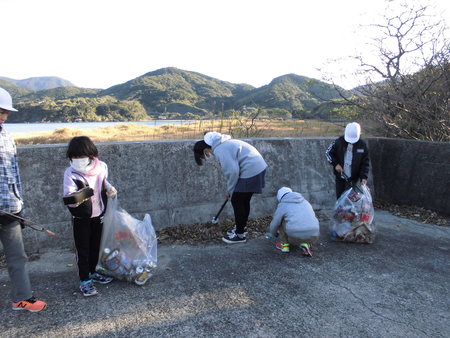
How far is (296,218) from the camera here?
374 centimetres

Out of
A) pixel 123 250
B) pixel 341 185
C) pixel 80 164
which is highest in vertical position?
pixel 80 164

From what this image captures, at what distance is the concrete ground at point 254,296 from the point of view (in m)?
2.40

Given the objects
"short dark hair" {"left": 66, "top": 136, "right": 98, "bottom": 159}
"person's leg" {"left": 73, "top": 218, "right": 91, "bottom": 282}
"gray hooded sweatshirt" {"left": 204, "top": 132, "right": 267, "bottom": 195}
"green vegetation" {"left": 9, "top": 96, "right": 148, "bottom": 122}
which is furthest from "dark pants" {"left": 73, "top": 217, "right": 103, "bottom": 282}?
"green vegetation" {"left": 9, "top": 96, "right": 148, "bottom": 122}

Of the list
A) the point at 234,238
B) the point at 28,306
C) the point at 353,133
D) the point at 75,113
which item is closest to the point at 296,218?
the point at 234,238

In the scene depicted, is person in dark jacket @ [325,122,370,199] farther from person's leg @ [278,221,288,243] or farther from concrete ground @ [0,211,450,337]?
person's leg @ [278,221,288,243]

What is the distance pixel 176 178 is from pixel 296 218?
1776 millimetres

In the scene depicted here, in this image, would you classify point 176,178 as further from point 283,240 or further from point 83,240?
point 83,240

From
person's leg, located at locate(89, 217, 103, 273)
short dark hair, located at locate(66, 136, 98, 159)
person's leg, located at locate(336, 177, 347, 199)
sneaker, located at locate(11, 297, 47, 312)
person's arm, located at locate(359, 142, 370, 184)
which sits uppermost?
short dark hair, located at locate(66, 136, 98, 159)

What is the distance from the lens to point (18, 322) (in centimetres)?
243

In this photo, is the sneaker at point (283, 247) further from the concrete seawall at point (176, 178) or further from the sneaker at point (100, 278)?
the sneaker at point (100, 278)

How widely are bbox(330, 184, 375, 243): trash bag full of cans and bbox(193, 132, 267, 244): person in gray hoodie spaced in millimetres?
1176

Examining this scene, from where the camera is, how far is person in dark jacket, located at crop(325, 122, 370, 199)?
4.54 m

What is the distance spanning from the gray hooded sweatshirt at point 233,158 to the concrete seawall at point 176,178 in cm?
86

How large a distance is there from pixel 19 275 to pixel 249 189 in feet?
8.04
